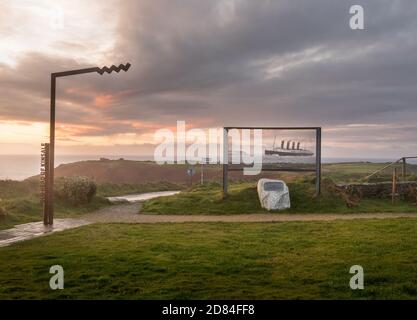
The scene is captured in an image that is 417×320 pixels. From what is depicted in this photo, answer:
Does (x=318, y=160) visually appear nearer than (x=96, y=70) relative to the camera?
No

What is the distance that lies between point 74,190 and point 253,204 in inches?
325

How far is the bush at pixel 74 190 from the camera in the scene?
67.3 ft

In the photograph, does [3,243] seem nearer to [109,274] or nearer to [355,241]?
[109,274]

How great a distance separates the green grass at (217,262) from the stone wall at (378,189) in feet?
25.4

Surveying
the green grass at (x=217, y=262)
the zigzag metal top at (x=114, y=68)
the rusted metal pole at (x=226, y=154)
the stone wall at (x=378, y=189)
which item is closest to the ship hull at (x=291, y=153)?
the rusted metal pole at (x=226, y=154)

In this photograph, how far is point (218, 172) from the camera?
48.9 metres

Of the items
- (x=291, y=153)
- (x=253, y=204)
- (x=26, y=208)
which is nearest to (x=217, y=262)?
(x=253, y=204)

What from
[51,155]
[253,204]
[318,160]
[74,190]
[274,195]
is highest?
[318,160]

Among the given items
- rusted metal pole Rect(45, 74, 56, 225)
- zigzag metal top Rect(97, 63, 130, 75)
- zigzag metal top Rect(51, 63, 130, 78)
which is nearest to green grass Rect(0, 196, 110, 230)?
rusted metal pole Rect(45, 74, 56, 225)

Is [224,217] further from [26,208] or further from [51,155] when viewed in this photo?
[26,208]

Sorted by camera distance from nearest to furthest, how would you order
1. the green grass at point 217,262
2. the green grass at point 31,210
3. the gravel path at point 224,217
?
the green grass at point 217,262 → the green grass at point 31,210 → the gravel path at point 224,217

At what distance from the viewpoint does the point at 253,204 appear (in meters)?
19.2

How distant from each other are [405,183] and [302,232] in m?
11.3

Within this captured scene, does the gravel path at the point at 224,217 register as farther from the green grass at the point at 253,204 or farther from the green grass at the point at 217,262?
the green grass at the point at 217,262
